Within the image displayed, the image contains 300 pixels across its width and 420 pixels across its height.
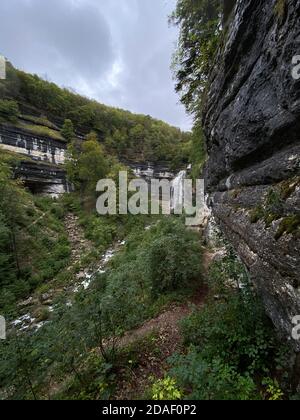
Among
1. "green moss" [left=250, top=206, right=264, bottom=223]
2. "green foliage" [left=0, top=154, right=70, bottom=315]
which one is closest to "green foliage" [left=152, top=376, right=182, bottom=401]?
"green moss" [left=250, top=206, right=264, bottom=223]

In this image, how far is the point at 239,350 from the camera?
9.95 feet

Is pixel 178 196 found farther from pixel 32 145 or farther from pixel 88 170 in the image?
pixel 32 145

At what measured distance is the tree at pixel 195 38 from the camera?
25.9ft

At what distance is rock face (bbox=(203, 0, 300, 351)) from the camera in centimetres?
240

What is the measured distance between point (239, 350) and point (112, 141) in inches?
1649

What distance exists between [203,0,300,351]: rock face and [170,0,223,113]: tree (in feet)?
11.5

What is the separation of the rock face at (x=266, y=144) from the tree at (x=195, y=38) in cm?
351

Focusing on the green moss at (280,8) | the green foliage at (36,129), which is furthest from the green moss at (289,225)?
the green foliage at (36,129)

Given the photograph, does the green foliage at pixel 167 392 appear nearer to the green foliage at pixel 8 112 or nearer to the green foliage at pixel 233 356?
the green foliage at pixel 233 356

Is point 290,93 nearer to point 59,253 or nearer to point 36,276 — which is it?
point 36,276

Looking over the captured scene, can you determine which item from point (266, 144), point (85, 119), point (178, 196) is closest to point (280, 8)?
point (266, 144)

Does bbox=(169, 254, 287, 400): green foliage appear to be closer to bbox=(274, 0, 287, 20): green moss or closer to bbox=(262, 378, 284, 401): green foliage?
bbox=(262, 378, 284, 401): green foliage

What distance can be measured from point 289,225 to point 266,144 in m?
2.11

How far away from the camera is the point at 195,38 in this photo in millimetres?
7996
